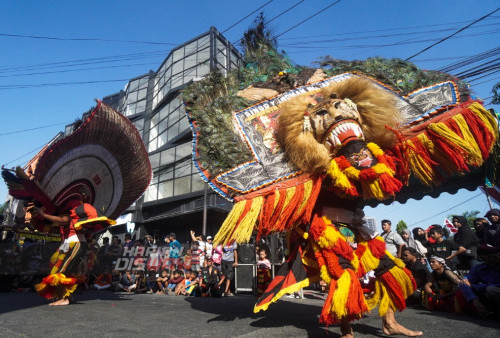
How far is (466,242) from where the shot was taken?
5.78 meters

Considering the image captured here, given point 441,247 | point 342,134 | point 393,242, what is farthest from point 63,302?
point 441,247

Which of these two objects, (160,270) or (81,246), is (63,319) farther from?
(160,270)

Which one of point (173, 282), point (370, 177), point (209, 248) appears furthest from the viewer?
point (209, 248)

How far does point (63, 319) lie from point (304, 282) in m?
2.53

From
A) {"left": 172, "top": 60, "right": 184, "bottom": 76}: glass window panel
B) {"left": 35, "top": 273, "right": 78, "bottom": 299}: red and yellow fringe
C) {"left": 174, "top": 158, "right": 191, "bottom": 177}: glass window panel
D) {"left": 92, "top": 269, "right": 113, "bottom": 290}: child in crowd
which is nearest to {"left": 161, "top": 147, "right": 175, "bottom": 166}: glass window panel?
{"left": 174, "top": 158, "right": 191, "bottom": 177}: glass window panel

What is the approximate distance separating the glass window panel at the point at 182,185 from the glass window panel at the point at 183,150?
1.33 metres

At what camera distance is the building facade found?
55.8 ft

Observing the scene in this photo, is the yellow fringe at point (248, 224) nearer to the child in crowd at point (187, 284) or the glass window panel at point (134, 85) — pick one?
the child in crowd at point (187, 284)

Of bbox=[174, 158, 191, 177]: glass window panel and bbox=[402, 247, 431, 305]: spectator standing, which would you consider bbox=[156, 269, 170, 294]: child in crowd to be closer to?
bbox=[402, 247, 431, 305]: spectator standing

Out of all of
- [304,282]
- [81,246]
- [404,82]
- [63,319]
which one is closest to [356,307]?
[304,282]

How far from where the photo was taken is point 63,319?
318 cm

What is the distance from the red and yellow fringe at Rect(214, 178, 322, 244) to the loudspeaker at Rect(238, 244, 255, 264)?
5.36 metres

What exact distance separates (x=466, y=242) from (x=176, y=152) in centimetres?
1577

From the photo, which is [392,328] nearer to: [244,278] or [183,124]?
[244,278]
